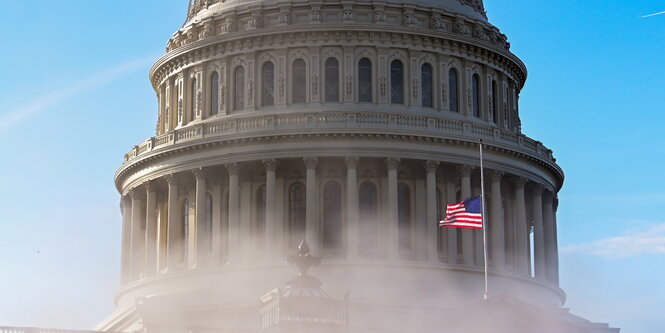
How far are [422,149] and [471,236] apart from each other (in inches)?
198

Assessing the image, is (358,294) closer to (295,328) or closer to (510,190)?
(510,190)

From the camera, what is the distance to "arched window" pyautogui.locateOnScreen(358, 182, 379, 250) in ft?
220

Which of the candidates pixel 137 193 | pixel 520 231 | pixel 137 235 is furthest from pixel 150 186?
pixel 520 231

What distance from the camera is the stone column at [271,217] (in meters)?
66.8

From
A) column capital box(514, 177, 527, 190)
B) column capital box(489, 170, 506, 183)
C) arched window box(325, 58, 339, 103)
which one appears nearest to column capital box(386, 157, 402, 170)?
column capital box(489, 170, 506, 183)

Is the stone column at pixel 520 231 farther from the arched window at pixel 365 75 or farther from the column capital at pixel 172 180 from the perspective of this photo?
the column capital at pixel 172 180

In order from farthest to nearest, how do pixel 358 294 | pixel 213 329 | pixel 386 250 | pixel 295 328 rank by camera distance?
pixel 386 250, pixel 358 294, pixel 213 329, pixel 295 328

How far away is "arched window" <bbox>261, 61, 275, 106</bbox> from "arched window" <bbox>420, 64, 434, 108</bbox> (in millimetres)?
7424

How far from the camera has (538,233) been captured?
238 ft

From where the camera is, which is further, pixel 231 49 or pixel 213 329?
pixel 231 49

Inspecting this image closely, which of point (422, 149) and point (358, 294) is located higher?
point (422, 149)

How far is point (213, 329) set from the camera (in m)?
45.7

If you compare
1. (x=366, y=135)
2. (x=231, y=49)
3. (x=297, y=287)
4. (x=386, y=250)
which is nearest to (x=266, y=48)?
(x=231, y=49)

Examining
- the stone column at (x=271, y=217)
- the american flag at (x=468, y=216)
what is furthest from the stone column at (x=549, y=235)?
the american flag at (x=468, y=216)
